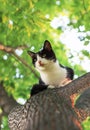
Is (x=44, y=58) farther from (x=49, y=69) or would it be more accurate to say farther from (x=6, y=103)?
(x=6, y=103)

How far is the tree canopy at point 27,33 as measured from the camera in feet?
20.1

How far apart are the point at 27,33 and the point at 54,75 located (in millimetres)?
1353

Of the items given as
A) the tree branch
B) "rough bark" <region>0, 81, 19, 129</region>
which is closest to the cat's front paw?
"rough bark" <region>0, 81, 19, 129</region>

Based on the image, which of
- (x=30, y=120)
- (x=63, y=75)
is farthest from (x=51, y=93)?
(x=63, y=75)

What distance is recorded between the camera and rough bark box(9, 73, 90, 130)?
2736mm

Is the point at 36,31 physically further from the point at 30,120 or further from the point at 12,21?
the point at 30,120

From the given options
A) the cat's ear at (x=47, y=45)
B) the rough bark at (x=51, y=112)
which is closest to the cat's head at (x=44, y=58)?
the cat's ear at (x=47, y=45)

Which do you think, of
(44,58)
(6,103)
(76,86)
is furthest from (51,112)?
(6,103)

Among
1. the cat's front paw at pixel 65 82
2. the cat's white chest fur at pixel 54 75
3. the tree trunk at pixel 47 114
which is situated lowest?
the tree trunk at pixel 47 114

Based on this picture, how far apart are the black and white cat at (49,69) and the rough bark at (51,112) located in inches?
68.4

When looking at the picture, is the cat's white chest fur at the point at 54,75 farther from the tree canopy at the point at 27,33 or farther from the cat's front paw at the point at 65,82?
the tree canopy at the point at 27,33

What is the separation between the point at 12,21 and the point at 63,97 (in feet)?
10.9

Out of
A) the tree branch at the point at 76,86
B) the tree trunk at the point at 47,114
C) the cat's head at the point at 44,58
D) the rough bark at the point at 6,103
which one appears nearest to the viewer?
the tree trunk at the point at 47,114

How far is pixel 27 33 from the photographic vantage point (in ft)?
21.9
